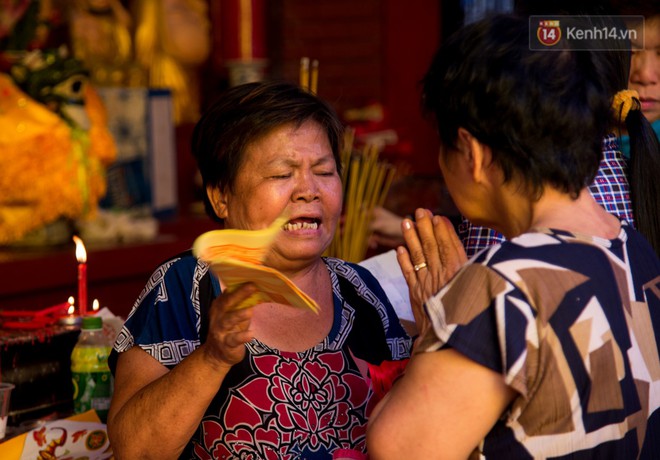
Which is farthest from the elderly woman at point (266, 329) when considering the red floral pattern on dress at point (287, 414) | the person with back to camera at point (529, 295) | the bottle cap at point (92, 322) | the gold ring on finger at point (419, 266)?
the person with back to camera at point (529, 295)

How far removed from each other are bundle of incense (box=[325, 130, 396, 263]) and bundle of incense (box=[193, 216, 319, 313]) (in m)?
1.20

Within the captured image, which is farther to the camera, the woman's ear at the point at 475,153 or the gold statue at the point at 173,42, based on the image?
the gold statue at the point at 173,42

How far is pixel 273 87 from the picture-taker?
166 centimetres

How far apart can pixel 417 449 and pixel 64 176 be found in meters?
2.66

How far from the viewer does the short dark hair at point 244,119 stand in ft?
5.34

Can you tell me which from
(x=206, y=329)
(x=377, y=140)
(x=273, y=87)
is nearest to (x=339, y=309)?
(x=206, y=329)

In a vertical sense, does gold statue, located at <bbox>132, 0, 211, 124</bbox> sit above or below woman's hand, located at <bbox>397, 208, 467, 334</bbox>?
above

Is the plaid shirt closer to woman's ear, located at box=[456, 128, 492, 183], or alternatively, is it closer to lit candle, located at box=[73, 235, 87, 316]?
woman's ear, located at box=[456, 128, 492, 183]

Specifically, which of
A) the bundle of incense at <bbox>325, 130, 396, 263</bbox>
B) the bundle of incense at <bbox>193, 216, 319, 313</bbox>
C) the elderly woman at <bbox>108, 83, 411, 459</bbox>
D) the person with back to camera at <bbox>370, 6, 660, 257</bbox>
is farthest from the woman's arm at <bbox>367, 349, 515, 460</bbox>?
the bundle of incense at <bbox>325, 130, 396, 263</bbox>

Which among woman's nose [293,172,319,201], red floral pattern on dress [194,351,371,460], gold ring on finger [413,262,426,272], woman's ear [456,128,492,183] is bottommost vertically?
red floral pattern on dress [194,351,371,460]

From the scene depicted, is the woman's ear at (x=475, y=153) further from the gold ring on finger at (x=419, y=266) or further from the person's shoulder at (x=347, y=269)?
the person's shoulder at (x=347, y=269)

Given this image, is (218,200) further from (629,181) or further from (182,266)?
(629,181)

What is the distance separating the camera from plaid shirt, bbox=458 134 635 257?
5.36 feet

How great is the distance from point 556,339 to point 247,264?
39cm
